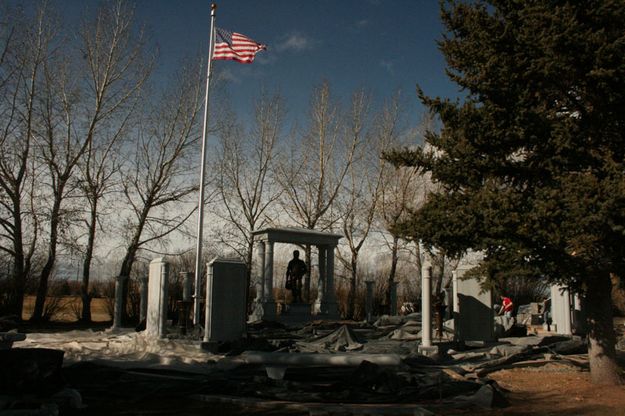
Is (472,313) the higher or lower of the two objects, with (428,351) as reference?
higher

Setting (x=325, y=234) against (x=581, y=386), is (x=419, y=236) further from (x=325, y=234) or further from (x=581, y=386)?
(x=325, y=234)

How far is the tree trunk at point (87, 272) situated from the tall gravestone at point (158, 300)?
10960 millimetres

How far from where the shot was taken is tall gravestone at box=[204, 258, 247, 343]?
1295 cm

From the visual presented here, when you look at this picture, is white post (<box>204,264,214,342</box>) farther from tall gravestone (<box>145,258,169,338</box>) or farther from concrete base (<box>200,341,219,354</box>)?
tall gravestone (<box>145,258,169,338</box>)

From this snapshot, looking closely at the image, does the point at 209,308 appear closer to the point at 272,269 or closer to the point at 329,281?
the point at 272,269

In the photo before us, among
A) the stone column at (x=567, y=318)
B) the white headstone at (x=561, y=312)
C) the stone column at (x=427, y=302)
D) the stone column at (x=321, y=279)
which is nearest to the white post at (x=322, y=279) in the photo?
the stone column at (x=321, y=279)

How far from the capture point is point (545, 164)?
8.84 meters

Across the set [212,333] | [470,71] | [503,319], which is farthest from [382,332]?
[470,71]

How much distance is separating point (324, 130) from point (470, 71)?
2382cm

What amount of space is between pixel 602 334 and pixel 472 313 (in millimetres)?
5099

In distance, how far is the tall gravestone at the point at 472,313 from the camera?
44.9 feet

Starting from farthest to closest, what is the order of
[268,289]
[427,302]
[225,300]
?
[268,289], [225,300], [427,302]

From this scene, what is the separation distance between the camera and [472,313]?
13781 millimetres

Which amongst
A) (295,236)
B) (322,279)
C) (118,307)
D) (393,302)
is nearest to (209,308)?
(118,307)
